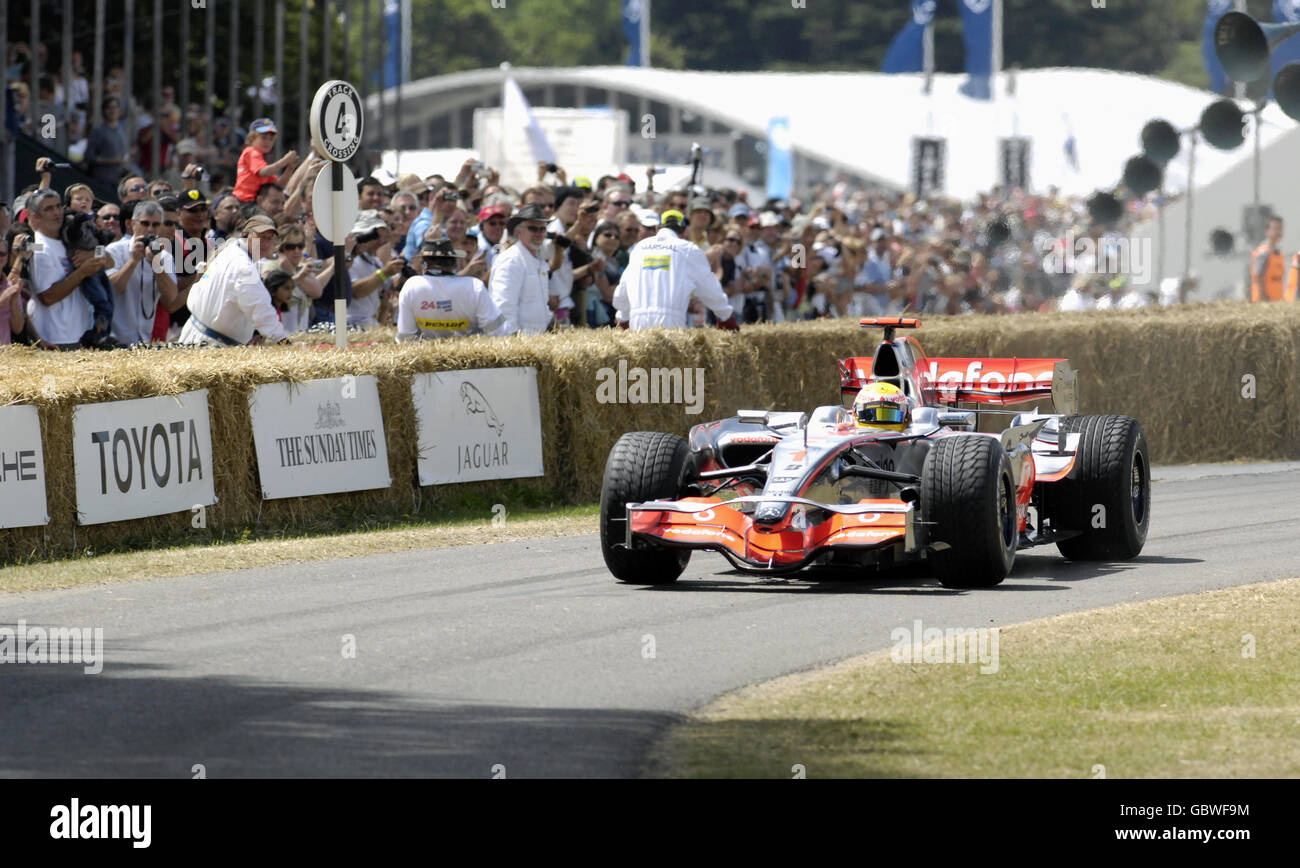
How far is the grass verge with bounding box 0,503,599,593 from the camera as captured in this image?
36.0ft

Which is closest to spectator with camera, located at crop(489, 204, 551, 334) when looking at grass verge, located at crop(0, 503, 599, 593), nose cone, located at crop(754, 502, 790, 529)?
grass verge, located at crop(0, 503, 599, 593)

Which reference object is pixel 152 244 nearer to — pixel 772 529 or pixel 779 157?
pixel 772 529

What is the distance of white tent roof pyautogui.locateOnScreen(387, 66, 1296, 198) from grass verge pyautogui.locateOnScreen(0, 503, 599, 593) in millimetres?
53161

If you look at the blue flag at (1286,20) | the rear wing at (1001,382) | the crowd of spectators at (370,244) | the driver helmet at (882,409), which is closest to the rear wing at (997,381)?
the rear wing at (1001,382)

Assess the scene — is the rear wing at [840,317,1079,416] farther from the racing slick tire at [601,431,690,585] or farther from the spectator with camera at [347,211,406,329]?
the spectator with camera at [347,211,406,329]

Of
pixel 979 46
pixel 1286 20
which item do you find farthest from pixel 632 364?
pixel 979 46

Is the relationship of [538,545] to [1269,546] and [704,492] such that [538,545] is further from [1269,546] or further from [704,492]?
[1269,546]

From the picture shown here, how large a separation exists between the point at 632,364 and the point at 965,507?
527 cm

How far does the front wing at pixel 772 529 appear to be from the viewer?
10117mm

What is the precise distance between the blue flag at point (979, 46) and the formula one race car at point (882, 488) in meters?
56.4

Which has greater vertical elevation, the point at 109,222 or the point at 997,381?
the point at 109,222

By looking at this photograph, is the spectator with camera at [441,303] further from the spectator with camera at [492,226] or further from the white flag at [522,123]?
the white flag at [522,123]

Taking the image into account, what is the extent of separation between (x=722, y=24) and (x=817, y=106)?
48.0m

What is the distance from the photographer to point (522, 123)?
1111 inches
